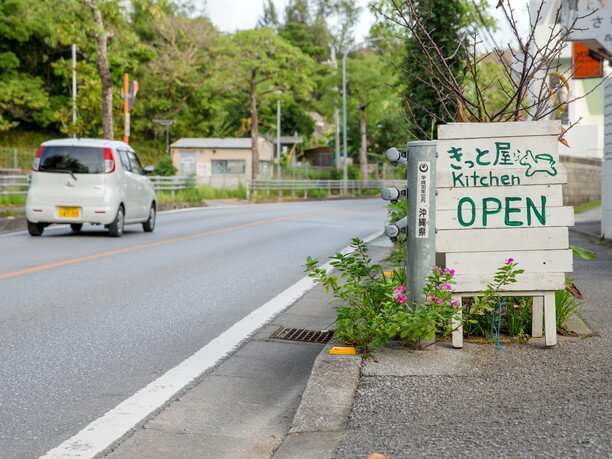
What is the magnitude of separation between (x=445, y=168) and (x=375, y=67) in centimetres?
5039

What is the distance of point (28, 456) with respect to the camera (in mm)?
3568

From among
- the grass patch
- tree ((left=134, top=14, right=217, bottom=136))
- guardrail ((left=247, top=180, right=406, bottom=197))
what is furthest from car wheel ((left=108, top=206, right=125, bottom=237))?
tree ((left=134, top=14, right=217, bottom=136))

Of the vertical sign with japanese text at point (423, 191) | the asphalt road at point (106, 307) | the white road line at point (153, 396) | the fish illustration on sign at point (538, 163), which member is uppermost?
the fish illustration on sign at point (538, 163)

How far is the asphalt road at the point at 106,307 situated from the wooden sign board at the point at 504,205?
2.01m

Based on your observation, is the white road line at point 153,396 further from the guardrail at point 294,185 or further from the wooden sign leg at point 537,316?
the guardrail at point 294,185

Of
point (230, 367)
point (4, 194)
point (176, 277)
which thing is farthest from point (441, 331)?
A: point (4, 194)

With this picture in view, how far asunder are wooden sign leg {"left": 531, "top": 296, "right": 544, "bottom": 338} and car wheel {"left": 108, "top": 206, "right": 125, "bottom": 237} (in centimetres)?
1107

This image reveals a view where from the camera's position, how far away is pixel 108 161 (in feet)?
50.0

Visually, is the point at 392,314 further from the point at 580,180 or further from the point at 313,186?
the point at 313,186

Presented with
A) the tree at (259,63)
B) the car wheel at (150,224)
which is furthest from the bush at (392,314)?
the tree at (259,63)

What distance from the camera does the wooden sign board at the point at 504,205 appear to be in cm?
511

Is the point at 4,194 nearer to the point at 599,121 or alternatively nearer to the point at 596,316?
the point at 596,316

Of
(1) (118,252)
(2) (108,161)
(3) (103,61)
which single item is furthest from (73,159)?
(3) (103,61)

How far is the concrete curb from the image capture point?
11.6ft
